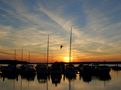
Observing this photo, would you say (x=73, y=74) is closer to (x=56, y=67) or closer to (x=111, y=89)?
(x=56, y=67)

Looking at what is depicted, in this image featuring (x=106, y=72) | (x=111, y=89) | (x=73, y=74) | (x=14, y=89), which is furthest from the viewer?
(x=106, y=72)

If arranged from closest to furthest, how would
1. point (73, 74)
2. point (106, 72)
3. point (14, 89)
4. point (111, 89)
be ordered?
point (14, 89), point (111, 89), point (73, 74), point (106, 72)

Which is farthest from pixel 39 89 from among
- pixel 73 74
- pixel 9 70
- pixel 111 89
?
pixel 9 70

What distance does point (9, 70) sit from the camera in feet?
251

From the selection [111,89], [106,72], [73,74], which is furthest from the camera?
[106,72]

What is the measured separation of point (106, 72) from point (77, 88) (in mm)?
31611

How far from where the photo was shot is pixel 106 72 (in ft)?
259

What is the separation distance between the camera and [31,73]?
251 ft

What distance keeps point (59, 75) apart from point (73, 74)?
3696 millimetres

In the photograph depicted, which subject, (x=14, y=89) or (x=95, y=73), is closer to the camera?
(x=14, y=89)

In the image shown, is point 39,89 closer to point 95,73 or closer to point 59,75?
point 59,75

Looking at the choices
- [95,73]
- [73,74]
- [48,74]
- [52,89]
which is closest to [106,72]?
[95,73]

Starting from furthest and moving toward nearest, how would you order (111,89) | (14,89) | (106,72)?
(106,72)
(111,89)
(14,89)

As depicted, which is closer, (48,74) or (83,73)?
(48,74)
